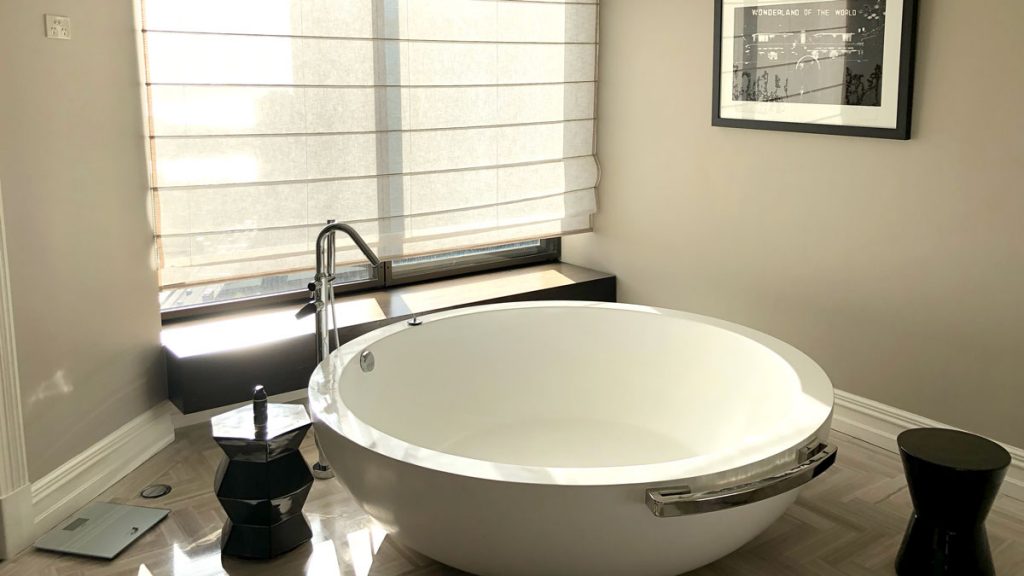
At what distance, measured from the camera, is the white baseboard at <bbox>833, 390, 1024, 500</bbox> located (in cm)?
332

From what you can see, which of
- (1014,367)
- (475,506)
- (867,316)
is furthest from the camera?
(867,316)

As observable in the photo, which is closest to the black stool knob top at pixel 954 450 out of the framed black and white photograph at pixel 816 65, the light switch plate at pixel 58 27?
the framed black and white photograph at pixel 816 65

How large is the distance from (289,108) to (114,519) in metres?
1.61

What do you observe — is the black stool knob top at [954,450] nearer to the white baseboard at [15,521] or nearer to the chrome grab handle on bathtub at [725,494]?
the chrome grab handle on bathtub at [725,494]

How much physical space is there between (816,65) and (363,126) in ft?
5.71

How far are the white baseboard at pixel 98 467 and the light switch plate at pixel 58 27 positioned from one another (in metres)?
1.29

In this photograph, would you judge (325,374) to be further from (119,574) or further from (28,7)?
(28,7)

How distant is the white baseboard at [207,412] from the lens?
3599 millimetres

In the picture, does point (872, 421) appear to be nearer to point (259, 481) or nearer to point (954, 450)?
point (954, 450)

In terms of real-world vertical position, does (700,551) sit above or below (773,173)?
below

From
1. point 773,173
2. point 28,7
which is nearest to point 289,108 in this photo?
point 28,7

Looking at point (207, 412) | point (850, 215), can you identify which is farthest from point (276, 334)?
point (850, 215)

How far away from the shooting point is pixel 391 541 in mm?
2766

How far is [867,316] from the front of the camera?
3408 millimetres
